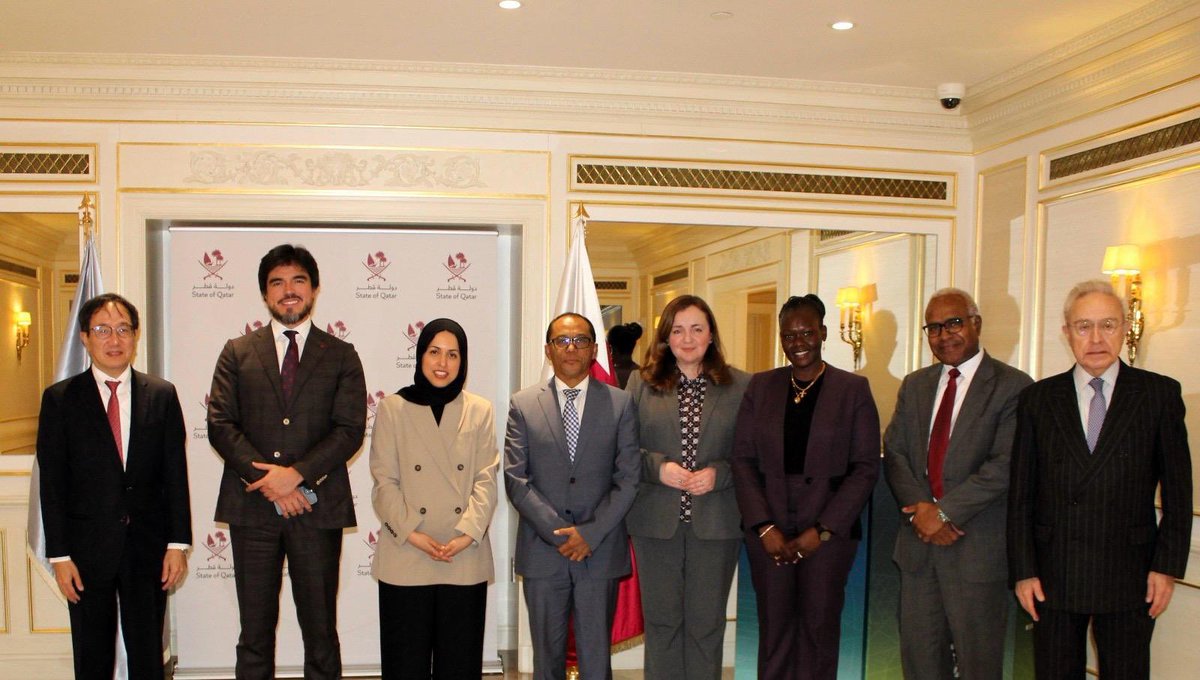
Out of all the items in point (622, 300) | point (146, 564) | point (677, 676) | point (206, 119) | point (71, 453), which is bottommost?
point (677, 676)

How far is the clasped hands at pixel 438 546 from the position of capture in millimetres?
2977

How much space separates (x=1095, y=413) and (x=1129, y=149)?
1584 millimetres

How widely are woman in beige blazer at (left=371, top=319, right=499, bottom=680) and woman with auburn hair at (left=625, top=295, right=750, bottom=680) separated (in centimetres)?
64

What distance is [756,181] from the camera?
476cm

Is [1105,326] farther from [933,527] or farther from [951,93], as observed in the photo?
[951,93]

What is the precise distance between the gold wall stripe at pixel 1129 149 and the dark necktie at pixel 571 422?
264cm

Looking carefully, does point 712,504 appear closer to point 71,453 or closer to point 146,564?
point 146,564

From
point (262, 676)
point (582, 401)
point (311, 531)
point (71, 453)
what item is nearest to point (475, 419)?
point (582, 401)

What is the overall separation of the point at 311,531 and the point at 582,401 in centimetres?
104

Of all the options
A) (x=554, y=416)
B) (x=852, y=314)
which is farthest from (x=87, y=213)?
(x=852, y=314)

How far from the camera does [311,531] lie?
3049 millimetres

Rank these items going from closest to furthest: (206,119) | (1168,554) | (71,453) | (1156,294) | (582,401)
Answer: (1168,554), (71,453), (582,401), (1156,294), (206,119)

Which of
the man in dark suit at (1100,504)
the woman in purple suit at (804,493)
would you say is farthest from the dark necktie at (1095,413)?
the woman in purple suit at (804,493)

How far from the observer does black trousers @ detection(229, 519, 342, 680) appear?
120 inches
